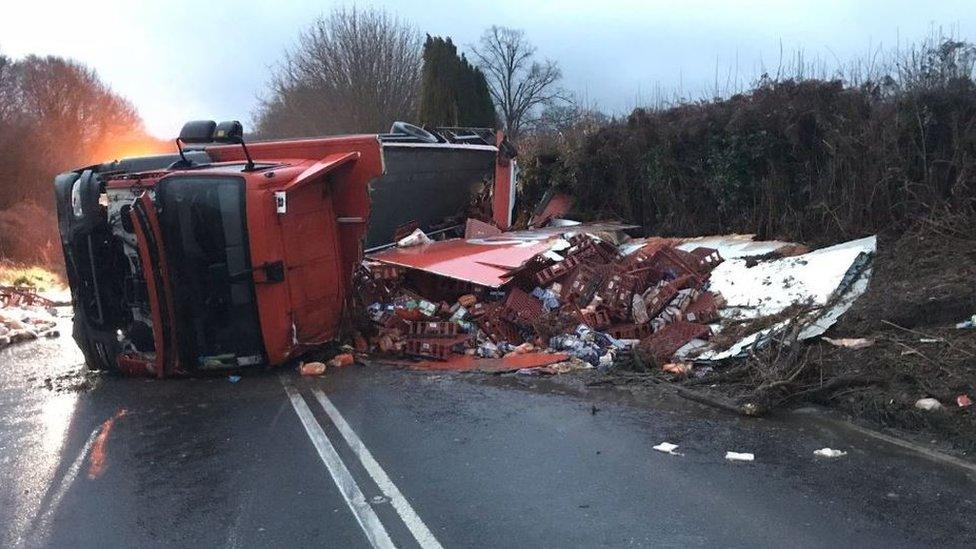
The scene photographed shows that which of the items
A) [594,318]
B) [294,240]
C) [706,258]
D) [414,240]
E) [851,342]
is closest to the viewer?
[851,342]

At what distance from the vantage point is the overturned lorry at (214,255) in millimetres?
7367

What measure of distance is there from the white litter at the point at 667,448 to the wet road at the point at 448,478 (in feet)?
0.24

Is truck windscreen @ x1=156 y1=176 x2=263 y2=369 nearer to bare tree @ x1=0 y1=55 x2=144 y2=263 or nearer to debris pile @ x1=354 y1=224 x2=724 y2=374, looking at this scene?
debris pile @ x1=354 y1=224 x2=724 y2=374

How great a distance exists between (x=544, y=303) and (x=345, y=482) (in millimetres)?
4869

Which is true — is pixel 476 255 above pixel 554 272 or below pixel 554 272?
above

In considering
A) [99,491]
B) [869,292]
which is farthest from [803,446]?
[99,491]

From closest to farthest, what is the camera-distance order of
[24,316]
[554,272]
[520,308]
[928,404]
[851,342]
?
[928,404] → [851,342] → [520,308] → [554,272] → [24,316]

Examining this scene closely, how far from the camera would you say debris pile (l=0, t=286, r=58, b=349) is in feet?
37.6

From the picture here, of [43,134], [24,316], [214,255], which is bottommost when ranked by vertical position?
[24,316]

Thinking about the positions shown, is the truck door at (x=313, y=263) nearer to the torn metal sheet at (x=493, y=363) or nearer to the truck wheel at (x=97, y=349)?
the torn metal sheet at (x=493, y=363)

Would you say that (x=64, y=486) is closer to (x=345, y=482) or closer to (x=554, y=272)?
(x=345, y=482)

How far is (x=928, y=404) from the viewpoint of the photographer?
5387 mm

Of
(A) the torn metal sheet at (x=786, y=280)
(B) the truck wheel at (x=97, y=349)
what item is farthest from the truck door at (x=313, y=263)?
(A) the torn metal sheet at (x=786, y=280)

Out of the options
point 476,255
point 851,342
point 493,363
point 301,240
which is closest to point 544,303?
point 476,255
